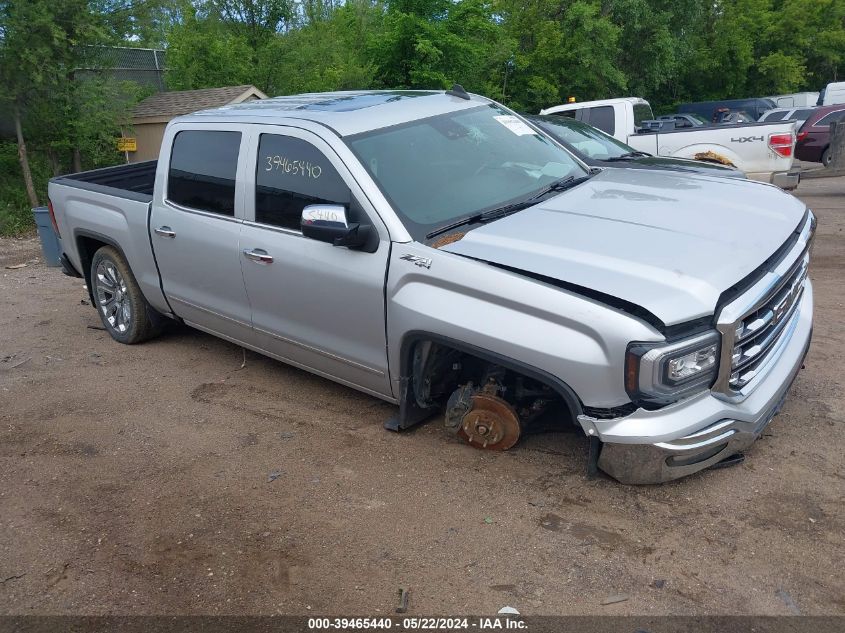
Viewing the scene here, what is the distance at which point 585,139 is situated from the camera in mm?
9094

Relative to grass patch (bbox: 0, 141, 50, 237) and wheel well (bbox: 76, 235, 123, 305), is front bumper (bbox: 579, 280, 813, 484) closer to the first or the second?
wheel well (bbox: 76, 235, 123, 305)

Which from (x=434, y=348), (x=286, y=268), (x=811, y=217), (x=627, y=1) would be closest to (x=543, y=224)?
(x=434, y=348)

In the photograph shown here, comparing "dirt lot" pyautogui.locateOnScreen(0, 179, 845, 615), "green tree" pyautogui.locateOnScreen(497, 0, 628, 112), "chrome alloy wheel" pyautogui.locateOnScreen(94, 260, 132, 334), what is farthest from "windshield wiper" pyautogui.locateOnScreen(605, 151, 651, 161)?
"green tree" pyautogui.locateOnScreen(497, 0, 628, 112)

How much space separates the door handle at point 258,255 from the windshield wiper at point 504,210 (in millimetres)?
1145

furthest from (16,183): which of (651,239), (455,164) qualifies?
(651,239)

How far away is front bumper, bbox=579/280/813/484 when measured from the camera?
3.40 metres

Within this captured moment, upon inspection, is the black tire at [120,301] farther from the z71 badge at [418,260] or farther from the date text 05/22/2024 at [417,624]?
the date text 05/22/2024 at [417,624]

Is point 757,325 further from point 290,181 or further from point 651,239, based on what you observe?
point 290,181

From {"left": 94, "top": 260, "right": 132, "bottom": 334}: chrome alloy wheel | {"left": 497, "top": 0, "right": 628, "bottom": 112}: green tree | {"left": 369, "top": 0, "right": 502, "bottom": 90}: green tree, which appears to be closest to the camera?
{"left": 94, "top": 260, "right": 132, "bottom": 334}: chrome alloy wheel

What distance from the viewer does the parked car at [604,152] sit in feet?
25.2

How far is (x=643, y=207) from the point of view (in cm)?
423

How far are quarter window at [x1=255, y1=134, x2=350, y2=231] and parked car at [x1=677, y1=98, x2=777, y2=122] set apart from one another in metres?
26.1

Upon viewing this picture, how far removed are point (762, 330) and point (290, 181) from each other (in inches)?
107

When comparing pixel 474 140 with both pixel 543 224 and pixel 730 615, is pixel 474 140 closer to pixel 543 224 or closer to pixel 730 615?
pixel 543 224
